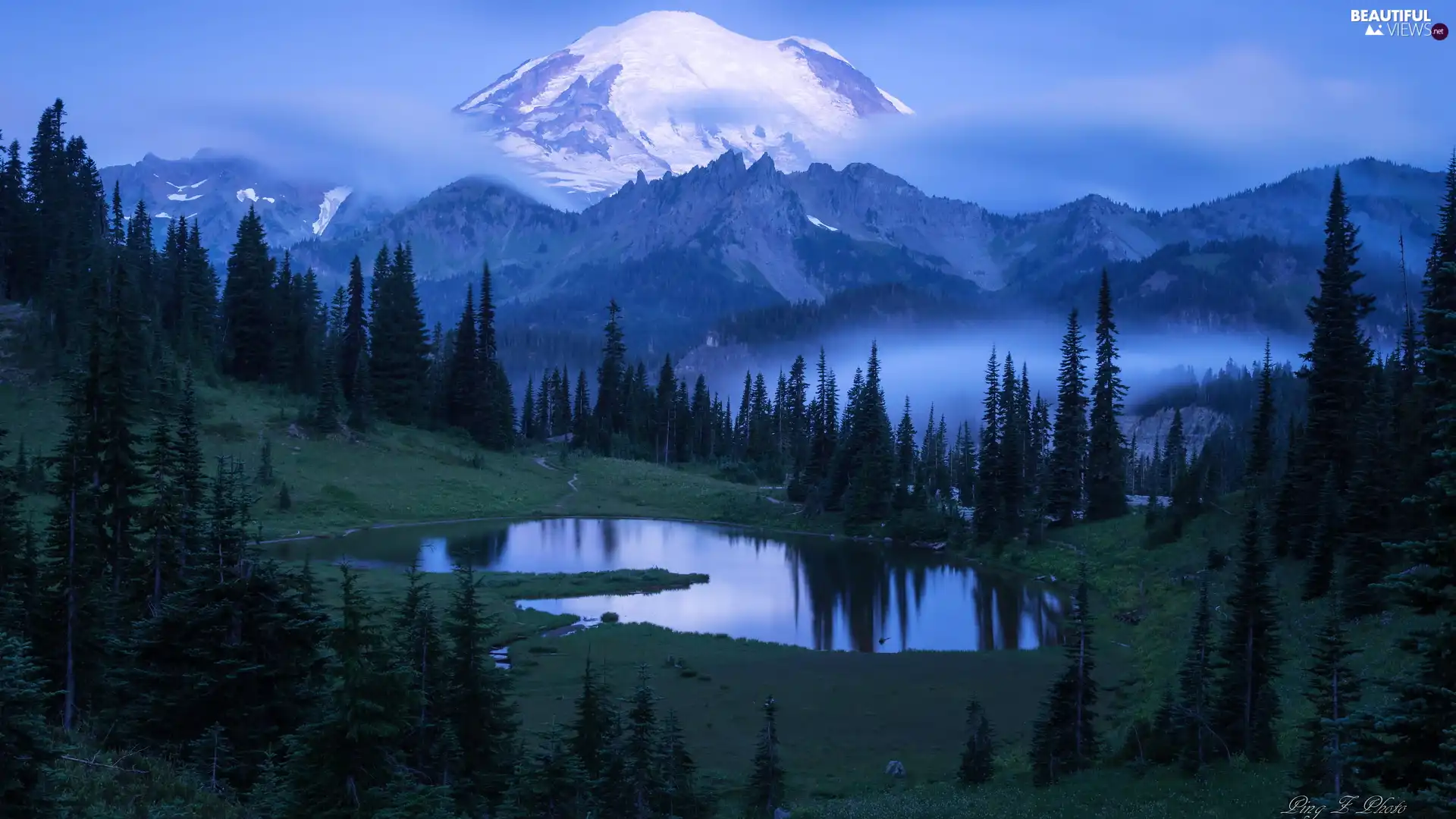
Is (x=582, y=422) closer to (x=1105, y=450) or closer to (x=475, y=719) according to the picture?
(x=1105, y=450)

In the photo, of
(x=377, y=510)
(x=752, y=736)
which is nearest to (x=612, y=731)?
(x=752, y=736)

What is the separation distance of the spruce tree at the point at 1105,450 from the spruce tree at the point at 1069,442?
122 cm

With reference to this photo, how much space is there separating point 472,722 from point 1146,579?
175 ft

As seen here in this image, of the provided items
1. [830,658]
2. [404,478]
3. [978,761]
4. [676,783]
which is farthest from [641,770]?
[404,478]

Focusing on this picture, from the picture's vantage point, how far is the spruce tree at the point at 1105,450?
283 ft

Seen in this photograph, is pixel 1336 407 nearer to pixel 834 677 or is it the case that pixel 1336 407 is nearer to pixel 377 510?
pixel 834 677

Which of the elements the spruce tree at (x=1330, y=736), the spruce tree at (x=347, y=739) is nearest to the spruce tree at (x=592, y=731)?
the spruce tree at (x=347, y=739)

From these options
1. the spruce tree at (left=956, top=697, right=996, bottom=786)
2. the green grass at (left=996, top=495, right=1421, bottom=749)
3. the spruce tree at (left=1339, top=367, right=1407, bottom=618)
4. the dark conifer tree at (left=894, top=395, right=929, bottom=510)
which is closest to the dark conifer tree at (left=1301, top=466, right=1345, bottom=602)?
the spruce tree at (left=1339, top=367, right=1407, bottom=618)

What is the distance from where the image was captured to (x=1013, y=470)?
89.5 metres

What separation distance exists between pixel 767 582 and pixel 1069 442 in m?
35.6

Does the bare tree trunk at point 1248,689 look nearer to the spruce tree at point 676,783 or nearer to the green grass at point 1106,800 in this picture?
the green grass at point 1106,800

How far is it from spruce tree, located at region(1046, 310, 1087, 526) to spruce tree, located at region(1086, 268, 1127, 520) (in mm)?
1217

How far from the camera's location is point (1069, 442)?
296 ft

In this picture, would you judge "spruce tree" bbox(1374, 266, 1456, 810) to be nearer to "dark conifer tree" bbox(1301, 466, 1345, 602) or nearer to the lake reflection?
"dark conifer tree" bbox(1301, 466, 1345, 602)
